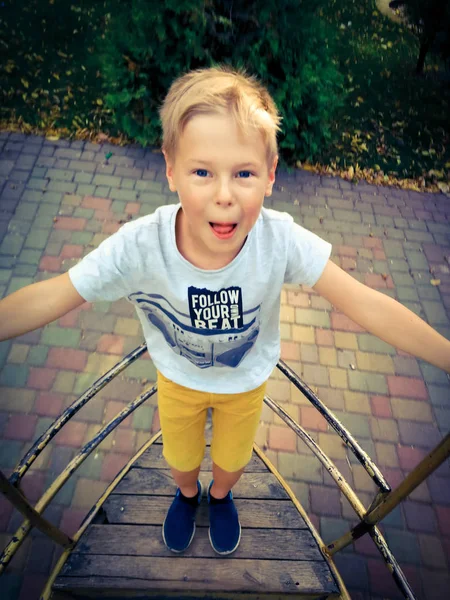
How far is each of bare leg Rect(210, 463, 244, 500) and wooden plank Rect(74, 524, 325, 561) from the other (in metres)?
0.26

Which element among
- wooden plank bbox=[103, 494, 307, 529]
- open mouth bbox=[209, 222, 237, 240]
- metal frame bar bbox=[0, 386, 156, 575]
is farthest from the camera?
wooden plank bbox=[103, 494, 307, 529]

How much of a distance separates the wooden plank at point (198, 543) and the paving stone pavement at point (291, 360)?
643 mm

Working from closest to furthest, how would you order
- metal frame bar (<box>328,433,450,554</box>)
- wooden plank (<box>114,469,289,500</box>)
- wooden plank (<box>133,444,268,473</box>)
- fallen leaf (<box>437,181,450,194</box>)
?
metal frame bar (<box>328,433,450,554</box>)
wooden plank (<box>114,469,289,500</box>)
wooden plank (<box>133,444,268,473</box>)
fallen leaf (<box>437,181,450,194</box>)

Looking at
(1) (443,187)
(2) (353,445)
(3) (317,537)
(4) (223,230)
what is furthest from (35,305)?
(1) (443,187)

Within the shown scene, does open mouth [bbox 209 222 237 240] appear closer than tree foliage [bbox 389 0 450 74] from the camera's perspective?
Yes

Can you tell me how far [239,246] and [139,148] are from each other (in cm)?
476

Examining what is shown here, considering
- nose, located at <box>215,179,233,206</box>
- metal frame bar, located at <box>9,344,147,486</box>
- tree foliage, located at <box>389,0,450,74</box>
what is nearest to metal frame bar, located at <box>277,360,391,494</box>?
metal frame bar, located at <box>9,344,147,486</box>

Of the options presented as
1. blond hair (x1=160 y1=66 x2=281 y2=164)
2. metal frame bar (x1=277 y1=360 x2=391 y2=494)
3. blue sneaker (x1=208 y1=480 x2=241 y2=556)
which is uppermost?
blond hair (x1=160 y1=66 x2=281 y2=164)

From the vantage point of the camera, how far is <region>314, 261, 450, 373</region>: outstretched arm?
1.26 meters

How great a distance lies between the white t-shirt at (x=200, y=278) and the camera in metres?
1.37

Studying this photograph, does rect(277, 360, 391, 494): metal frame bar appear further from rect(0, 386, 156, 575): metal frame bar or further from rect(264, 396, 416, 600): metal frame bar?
rect(0, 386, 156, 575): metal frame bar

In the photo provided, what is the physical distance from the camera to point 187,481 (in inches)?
81.4

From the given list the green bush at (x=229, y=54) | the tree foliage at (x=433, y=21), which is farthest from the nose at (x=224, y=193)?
the tree foliage at (x=433, y=21)

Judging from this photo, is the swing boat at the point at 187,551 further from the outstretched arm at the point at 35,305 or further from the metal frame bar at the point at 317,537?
the outstretched arm at the point at 35,305
